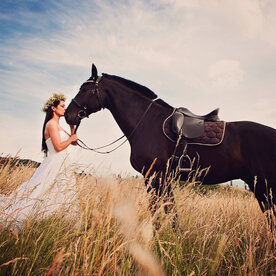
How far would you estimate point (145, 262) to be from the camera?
1731 millimetres

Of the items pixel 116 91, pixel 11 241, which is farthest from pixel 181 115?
pixel 11 241

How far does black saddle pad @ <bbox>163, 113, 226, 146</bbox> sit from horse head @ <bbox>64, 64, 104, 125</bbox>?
1.46m

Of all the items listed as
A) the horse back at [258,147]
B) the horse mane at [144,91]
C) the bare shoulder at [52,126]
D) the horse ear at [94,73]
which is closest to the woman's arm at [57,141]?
the bare shoulder at [52,126]

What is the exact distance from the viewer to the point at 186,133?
3.56 m

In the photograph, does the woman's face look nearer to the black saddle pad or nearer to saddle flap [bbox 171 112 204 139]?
the black saddle pad

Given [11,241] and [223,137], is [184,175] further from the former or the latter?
[11,241]

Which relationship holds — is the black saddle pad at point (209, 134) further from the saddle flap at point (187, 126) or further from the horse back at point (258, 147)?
the horse back at point (258, 147)

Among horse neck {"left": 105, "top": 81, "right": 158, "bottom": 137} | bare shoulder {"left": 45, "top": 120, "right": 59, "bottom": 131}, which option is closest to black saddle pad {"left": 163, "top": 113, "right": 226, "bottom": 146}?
horse neck {"left": 105, "top": 81, "right": 158, "bottom": 137}

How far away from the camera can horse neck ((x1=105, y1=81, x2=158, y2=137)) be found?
3.92 meters

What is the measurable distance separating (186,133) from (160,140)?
1.46 ft

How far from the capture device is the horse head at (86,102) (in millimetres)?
4215

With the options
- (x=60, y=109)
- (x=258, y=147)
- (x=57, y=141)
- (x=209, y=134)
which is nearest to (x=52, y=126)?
(x=57, y=141)

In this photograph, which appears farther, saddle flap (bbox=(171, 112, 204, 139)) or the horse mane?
the horse mane

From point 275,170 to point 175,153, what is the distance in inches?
58.6
